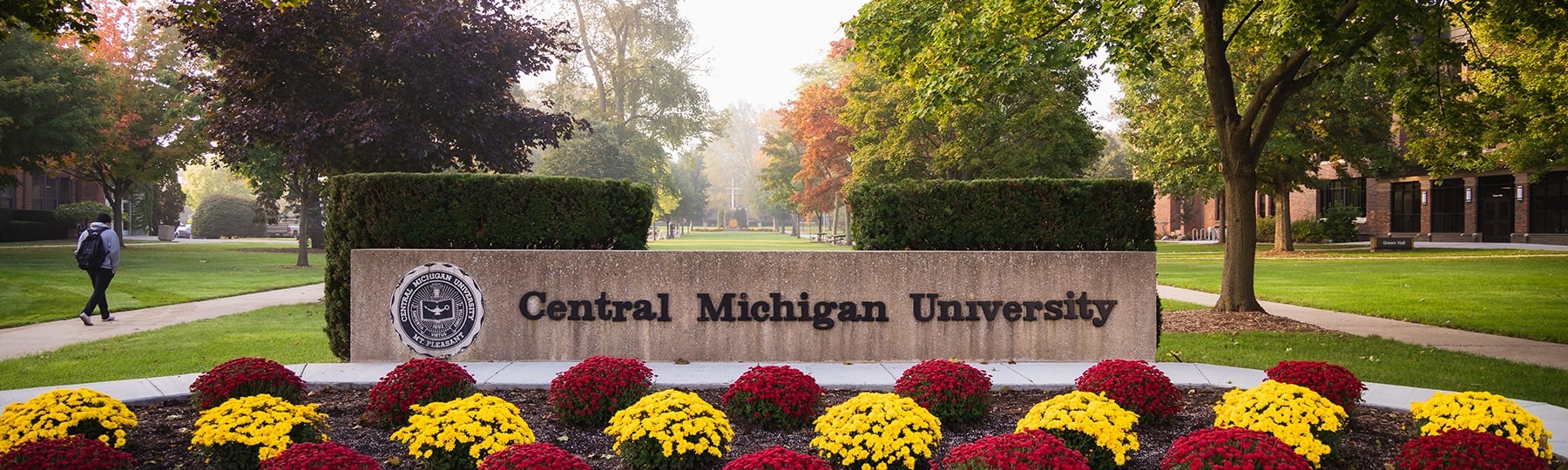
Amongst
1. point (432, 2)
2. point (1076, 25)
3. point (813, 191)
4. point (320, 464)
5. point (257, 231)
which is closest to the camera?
point (320, 464)

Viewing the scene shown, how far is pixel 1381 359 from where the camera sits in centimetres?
920

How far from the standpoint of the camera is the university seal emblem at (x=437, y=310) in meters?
8.40

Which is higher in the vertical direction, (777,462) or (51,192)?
(51,192)

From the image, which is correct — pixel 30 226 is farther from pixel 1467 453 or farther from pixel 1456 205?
pixel 1456 205

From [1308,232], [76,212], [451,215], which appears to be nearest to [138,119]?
[76,212]

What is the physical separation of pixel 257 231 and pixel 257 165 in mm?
45674

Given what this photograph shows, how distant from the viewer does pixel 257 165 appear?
83.8 ft

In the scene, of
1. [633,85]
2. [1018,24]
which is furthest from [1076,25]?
[633,85]

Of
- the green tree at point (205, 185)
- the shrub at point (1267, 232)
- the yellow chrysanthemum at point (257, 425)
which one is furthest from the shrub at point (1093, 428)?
the green tree at point (205, 185)

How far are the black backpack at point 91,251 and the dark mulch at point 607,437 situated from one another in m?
7.80

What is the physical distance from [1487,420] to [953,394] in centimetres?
286

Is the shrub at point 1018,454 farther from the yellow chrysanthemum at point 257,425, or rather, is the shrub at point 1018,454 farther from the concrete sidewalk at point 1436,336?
the concrete sidewalk at point 1436,336

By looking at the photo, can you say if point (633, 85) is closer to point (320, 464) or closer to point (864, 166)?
point (864, 166)

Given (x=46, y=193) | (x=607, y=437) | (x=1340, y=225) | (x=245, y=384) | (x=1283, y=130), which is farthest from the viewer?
(x=46, y=193)
